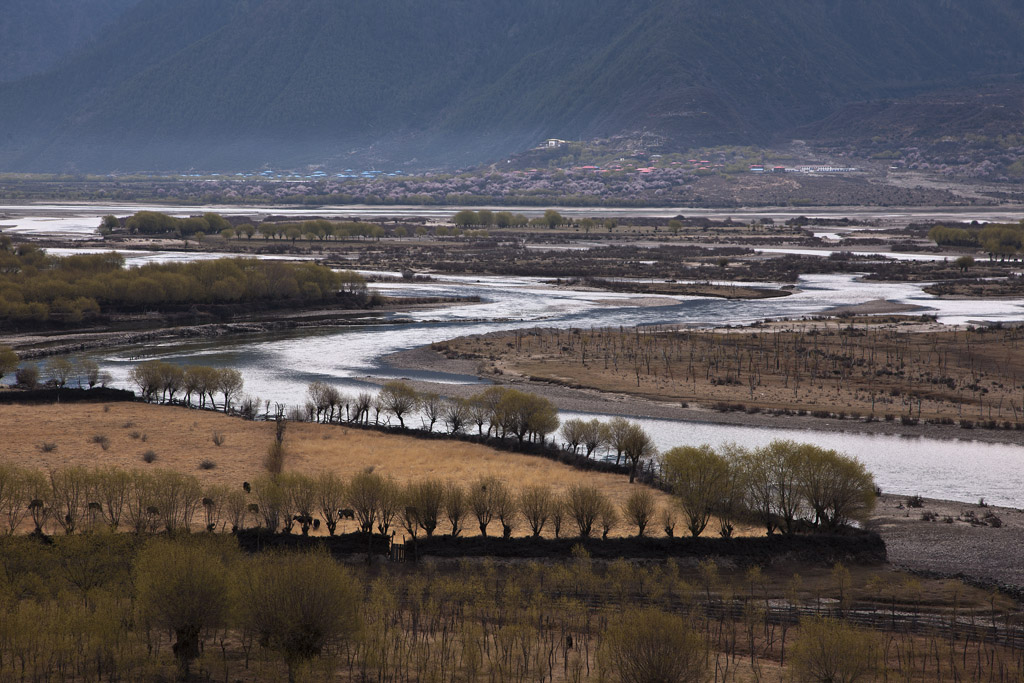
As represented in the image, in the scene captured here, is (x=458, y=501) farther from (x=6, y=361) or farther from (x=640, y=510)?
(x=6, y=361)

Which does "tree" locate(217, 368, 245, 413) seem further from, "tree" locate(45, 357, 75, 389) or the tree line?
the tree line

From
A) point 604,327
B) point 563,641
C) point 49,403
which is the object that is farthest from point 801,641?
point 604,327

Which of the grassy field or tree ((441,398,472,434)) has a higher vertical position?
the grassy field

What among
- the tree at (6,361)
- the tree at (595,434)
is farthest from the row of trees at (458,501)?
the tree at (6,361)

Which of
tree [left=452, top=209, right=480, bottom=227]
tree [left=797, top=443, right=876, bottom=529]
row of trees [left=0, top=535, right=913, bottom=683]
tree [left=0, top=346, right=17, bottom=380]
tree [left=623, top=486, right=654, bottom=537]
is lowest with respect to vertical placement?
row of trees [left=0, top=535, right=913, bottom=683]

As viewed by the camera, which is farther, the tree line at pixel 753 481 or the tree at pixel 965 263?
the tree at pixel 965 263

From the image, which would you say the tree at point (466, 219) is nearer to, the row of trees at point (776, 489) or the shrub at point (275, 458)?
the shrub at point (275, 458)

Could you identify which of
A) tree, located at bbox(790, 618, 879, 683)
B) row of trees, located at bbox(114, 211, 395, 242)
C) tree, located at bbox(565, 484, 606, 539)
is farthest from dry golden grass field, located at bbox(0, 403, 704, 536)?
row of trees, located at bbox(114, 211, 395, 242)
